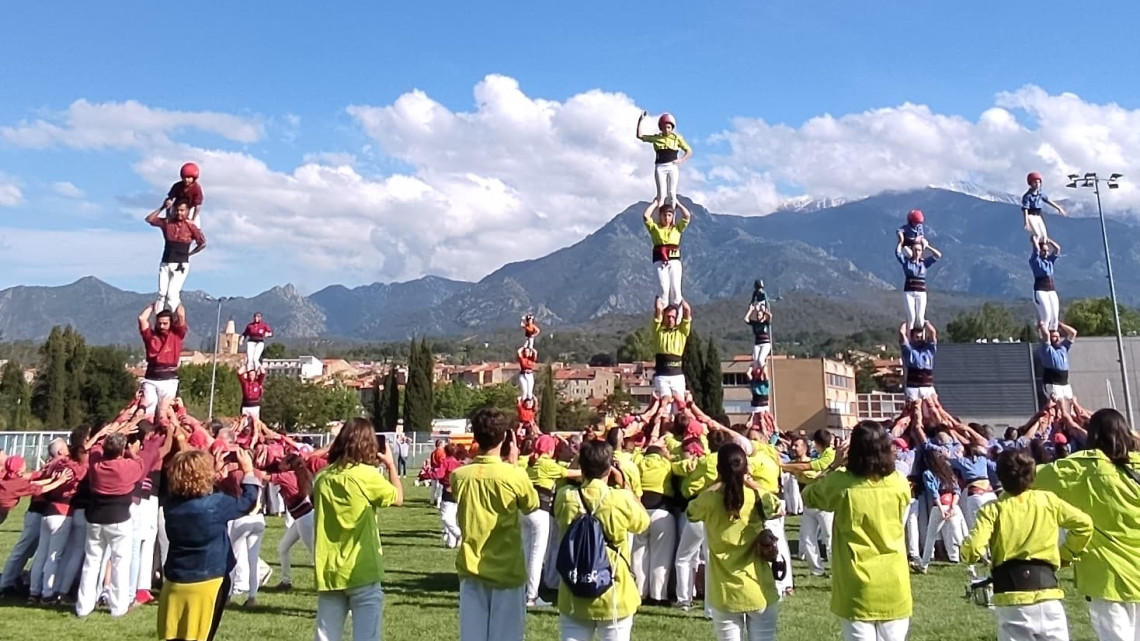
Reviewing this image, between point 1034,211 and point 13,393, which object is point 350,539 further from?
point 13,393

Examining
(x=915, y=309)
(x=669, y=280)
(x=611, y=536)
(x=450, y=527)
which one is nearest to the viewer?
(x=611, y=536)

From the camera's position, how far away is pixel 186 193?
1052 centimetres

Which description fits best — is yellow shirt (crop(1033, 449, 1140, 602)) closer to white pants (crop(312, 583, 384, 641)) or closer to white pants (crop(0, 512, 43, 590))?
white pants (crop(312, 583, 384, 641))

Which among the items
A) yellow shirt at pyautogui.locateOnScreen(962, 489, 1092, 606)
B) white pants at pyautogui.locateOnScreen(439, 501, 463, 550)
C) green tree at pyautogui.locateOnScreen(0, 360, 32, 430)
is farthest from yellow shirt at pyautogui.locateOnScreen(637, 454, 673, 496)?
green tree at pyautogui.locateOnScreen(0, 360, 32, 430)

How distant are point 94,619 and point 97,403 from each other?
54156 millimetres

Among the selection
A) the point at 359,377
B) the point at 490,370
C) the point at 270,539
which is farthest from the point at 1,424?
the point at 359,377

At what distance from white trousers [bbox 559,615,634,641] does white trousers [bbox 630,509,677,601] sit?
150 inches

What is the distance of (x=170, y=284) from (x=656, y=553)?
679 centimetres

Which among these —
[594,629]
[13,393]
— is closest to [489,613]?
[594,629]

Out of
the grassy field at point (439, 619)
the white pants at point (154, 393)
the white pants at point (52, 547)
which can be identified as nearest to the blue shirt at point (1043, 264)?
the grassy field at point (439, 619)

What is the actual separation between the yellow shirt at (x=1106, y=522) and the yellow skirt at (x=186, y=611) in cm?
547

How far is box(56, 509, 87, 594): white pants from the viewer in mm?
9523

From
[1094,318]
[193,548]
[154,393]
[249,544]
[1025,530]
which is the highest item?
[1094,318]

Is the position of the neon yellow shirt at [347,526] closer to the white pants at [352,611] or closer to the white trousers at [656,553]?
the white pants at [352,611]
